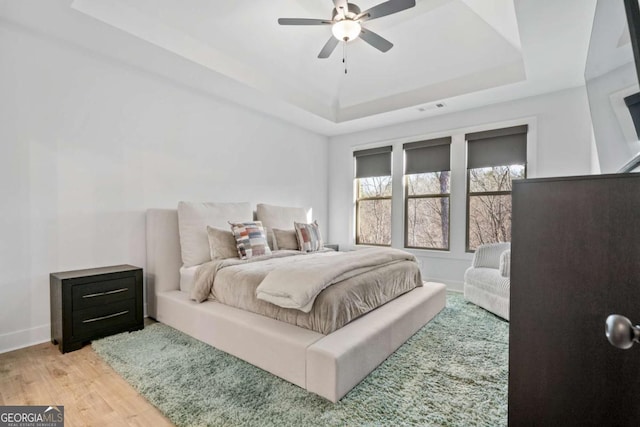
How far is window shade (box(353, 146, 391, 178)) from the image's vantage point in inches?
206

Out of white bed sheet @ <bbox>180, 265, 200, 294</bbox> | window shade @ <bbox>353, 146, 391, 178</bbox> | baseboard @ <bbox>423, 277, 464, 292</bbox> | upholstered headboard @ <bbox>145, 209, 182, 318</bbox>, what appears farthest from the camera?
window shade @ <bbox>353, 146, 391, 178</bbox>

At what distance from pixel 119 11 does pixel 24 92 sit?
1.07 m

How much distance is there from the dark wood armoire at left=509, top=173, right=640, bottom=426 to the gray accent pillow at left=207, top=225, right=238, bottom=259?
2.78 meters

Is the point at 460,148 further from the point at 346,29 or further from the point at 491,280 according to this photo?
the point at 346,29

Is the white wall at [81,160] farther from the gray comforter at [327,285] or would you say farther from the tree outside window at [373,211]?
the tree outside window at [373,211]

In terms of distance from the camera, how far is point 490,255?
3.64 m

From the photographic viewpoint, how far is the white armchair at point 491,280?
3.10m

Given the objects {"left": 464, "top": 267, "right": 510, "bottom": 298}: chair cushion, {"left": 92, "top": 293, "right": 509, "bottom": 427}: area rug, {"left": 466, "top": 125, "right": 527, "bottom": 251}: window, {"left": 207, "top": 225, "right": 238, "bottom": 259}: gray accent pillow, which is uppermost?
{"left": 466, "top": 125, "right": 527, "bottom": 251}: window

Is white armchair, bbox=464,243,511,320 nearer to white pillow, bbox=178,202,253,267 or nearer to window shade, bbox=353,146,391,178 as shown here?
window shade, bbox=353,146,391,178

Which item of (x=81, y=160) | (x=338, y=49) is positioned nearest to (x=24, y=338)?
(x=81, y=160)

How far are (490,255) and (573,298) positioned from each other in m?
3.08

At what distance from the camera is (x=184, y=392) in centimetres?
190

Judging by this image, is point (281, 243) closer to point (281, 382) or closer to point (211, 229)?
point (211, 229)

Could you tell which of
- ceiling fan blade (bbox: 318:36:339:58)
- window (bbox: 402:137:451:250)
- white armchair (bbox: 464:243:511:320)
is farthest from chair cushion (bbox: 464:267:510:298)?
ceiling fan blade (bbox: 318:36:339:58)
